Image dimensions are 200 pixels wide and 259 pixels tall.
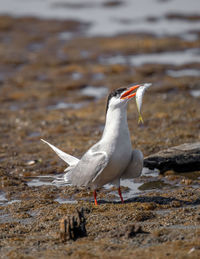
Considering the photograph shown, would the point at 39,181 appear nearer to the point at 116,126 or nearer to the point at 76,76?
the point at 116,126

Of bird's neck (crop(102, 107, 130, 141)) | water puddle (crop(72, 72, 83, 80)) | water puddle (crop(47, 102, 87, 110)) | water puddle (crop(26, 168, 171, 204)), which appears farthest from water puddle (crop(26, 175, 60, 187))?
water puddle (crop(72, 72, 83, 80))

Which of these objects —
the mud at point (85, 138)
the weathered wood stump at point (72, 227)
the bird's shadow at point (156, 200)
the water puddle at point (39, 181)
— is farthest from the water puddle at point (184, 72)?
the weathered wood stump at point (72, 227)

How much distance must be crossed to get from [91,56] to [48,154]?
12186 mm

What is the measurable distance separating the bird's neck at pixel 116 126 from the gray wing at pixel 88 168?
0.25 meters

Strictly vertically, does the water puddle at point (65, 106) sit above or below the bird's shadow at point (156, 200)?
above

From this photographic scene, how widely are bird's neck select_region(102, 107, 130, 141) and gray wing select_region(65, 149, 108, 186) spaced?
0.83 feet

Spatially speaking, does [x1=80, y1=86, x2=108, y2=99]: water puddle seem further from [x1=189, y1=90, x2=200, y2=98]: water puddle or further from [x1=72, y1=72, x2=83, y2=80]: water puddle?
[x1=189, y1=90, x2=200, y2=98]: water puddle

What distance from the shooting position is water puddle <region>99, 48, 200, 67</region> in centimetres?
2095

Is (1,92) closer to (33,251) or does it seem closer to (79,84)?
(79,84)

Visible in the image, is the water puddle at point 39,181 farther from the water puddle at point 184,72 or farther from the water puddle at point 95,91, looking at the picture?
the water puddle at point 184,72

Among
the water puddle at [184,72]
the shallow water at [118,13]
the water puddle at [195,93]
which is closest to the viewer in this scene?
the water puddle at [195,93]

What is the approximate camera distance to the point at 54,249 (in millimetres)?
5480

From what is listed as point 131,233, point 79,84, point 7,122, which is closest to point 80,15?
point 79,84

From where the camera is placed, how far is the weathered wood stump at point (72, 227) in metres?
5.64
